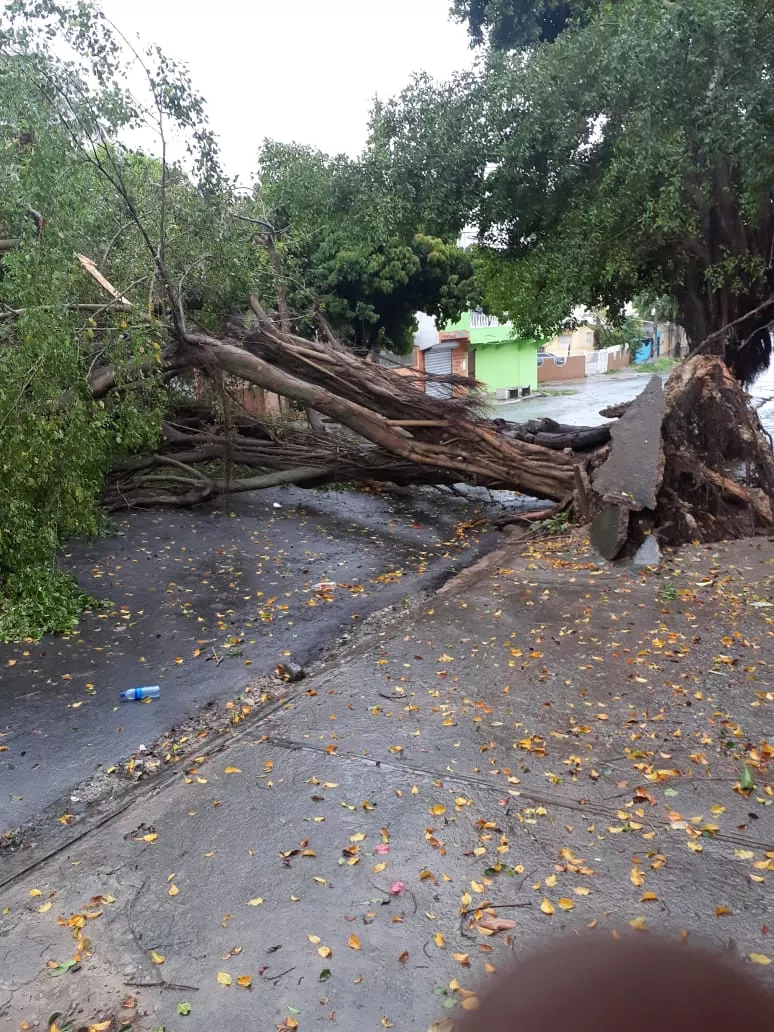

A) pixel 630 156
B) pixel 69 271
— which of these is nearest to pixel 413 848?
pixel 69 271

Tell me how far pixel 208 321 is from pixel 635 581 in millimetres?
6185

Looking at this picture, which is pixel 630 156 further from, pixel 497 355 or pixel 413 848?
pixel 497 355

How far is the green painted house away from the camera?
111ft

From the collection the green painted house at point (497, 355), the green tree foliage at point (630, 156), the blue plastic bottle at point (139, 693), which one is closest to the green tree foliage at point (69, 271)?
the blue plastic bottle at point (139, 693)

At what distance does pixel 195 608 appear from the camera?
6.64 meters

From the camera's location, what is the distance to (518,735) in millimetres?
4133

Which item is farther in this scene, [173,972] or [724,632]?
[724,632]

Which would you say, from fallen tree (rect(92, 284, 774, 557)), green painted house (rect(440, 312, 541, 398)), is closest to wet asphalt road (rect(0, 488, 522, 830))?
fallen tree (rect(92, 284, 774, 557))

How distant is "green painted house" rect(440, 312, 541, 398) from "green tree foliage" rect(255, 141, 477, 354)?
35.8 ft

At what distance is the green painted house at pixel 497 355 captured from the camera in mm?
33812

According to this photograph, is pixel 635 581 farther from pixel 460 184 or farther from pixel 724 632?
pixel 460 184

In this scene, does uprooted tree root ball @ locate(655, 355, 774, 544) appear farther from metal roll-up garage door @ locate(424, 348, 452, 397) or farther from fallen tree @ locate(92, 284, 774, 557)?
metal roll-up garage door @ locate(424, 348, 452, 397)

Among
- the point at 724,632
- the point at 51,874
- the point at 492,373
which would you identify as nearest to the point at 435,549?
the point at 724,632

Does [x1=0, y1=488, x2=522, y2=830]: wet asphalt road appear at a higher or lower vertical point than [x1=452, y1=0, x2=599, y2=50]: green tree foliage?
lower
